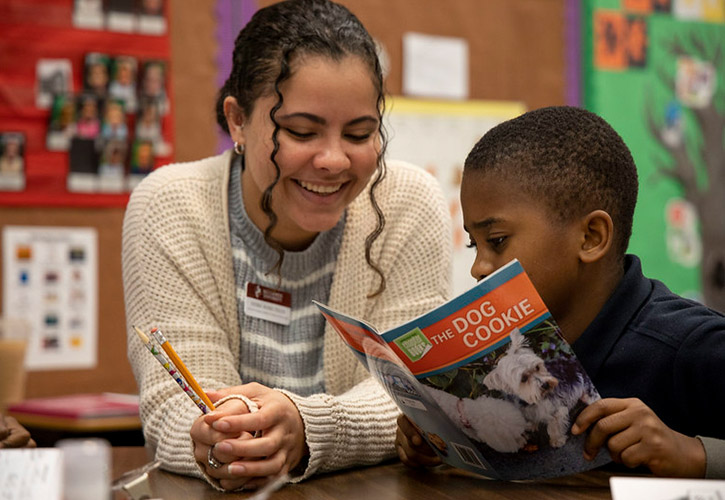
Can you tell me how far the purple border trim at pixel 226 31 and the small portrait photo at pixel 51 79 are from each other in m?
0.41

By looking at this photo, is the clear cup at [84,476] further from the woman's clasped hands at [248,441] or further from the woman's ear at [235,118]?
the woman's ear at [235,118]

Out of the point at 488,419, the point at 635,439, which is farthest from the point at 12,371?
the point at 635,439

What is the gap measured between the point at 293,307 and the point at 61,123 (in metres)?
1.17

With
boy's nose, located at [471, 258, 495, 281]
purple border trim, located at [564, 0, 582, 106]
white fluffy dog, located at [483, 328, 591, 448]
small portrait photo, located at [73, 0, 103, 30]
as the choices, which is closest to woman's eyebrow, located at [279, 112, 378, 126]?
boy's nose, located at [471, 258, 495, 281]

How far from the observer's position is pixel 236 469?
36.2 inches

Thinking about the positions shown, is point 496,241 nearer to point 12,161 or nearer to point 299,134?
point 299,134

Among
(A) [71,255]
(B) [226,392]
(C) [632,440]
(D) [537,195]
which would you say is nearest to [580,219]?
(D) [537,195]

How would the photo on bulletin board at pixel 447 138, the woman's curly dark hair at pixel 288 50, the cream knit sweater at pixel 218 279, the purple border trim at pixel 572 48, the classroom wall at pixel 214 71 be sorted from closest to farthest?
the cream knit sweater at pixel 218 279
the woman's curly dark hair at pixel 288 50
the classroom wall at pixel 214 71
the photo on bulletin board at pixel 447 138
the purple border trim at pixel 572 48

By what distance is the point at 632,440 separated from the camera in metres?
0.84

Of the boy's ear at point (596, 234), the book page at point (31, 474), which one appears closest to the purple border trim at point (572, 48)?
the boy's ear at point (596, 234)

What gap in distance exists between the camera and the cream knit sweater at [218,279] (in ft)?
3.76

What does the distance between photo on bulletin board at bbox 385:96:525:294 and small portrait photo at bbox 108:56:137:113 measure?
780mm

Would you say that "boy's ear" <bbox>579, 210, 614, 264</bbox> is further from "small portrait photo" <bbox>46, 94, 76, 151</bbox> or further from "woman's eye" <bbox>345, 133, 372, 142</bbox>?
"small portrait photo" <bbox>46, 94, 76, 151</bbox>

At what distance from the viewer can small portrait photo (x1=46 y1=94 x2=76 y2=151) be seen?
7.31 feet
